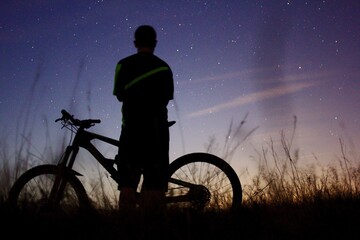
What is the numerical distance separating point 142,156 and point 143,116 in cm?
46

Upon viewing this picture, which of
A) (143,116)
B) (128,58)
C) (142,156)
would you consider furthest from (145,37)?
(142,156)

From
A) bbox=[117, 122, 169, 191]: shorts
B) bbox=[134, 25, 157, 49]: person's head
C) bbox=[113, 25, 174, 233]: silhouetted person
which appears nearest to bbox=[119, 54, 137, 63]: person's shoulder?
bbox=[113, 25, 174, 233]: silhouetted person

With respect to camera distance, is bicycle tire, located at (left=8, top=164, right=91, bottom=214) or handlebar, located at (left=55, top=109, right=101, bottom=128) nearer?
bicycle tire, located at (left=8, top=164, right=91, bottom=214)

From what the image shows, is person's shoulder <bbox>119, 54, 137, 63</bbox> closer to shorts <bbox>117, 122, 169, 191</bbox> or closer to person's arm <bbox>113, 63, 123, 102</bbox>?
person's arm <bbox>113, 63, 123, 102</bbox>

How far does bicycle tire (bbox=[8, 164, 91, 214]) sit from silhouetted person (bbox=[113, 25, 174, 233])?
528 millimetres

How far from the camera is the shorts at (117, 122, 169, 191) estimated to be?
5137mm

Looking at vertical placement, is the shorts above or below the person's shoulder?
below

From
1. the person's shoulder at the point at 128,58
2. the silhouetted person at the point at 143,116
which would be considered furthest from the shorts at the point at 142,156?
the person's shoulder at the point at 128,58

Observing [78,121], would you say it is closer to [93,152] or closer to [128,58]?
[93,152]

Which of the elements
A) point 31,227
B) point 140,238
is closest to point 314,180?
point 140,238

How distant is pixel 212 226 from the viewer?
3.93 meters

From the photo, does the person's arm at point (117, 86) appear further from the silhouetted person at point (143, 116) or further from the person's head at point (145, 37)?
the person's head at point (145, 37)

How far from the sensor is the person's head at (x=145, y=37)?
5.17 meters

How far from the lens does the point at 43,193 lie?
196 inches
